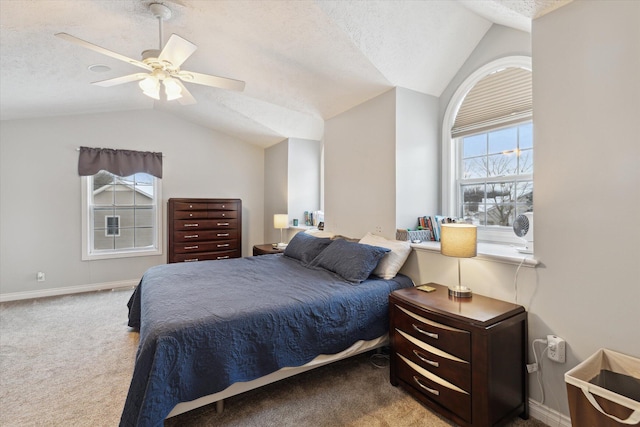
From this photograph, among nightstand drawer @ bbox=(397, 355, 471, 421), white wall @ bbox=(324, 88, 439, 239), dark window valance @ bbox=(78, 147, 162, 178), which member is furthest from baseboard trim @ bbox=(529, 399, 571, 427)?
dark window valance @ bbox=(78, 147, 162, 178)

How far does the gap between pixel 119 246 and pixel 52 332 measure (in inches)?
76.5

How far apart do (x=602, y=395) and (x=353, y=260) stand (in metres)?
1.60

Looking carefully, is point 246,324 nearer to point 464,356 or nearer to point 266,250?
point 464,356

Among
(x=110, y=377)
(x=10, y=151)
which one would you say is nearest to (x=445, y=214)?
(x=110, y=377)

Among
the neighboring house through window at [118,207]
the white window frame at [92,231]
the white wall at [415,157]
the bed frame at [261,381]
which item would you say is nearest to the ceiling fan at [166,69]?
the white wall at [415,157]

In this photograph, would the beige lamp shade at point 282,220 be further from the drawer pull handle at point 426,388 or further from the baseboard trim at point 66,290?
the drawer pull handle at point 426,388

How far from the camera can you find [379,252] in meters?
2.48

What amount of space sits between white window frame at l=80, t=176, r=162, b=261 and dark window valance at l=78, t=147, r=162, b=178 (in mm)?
168

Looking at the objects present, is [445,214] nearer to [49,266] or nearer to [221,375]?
[221,375]

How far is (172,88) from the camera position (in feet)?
7.80

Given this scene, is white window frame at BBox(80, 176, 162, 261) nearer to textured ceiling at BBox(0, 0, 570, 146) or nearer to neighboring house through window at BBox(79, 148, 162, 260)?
neighboring house through window at BBox(79, 148, 162, 260)

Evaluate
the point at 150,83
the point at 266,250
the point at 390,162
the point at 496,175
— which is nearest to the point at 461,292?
the point at 496,175

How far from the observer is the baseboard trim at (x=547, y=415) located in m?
1.69

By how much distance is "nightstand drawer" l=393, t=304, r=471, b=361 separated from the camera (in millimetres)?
1643
